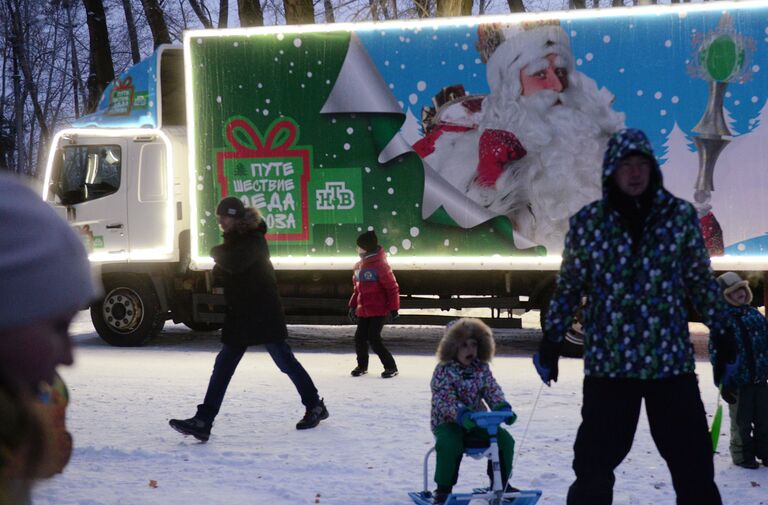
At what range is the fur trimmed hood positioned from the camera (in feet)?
→ 17.7

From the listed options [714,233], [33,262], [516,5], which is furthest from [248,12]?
[33,262]

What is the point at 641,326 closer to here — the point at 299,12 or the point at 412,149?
the point at 412,149

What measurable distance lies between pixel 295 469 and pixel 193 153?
6.89 metres

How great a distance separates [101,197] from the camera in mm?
13383

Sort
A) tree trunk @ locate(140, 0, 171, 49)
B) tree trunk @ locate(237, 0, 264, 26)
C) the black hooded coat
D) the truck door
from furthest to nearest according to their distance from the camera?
tree trunk @ locate(140, 0, 171, 49), tree trunk @ locate(237, 0, 264, 26), the truck door, the black hooded coat

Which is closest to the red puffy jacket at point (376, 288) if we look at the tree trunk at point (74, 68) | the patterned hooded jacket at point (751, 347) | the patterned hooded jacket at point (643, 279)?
the patterned hooded jacket at point (751, 347)

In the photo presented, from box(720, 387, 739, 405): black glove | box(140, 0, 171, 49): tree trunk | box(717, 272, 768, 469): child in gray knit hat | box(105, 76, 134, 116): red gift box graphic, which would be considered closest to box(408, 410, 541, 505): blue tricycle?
box(720, 387, 739, 405): black glove

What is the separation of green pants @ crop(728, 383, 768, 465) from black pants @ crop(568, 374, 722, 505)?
2321mm

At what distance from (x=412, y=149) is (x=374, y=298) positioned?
7.02 feet

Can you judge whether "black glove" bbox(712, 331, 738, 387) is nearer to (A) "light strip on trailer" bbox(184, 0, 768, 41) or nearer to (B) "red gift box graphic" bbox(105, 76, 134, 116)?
(A) "light strip on trailer" bbox(184, 0, 768, 41)

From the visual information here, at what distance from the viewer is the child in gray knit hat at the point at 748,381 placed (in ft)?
20.9

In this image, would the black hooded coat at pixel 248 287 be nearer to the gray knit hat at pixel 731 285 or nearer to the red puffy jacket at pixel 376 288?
Result: the gray knit hat at pixel 731 285

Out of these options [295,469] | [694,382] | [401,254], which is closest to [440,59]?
[401,254]

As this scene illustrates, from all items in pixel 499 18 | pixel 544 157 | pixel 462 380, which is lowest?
pixel 462 380
